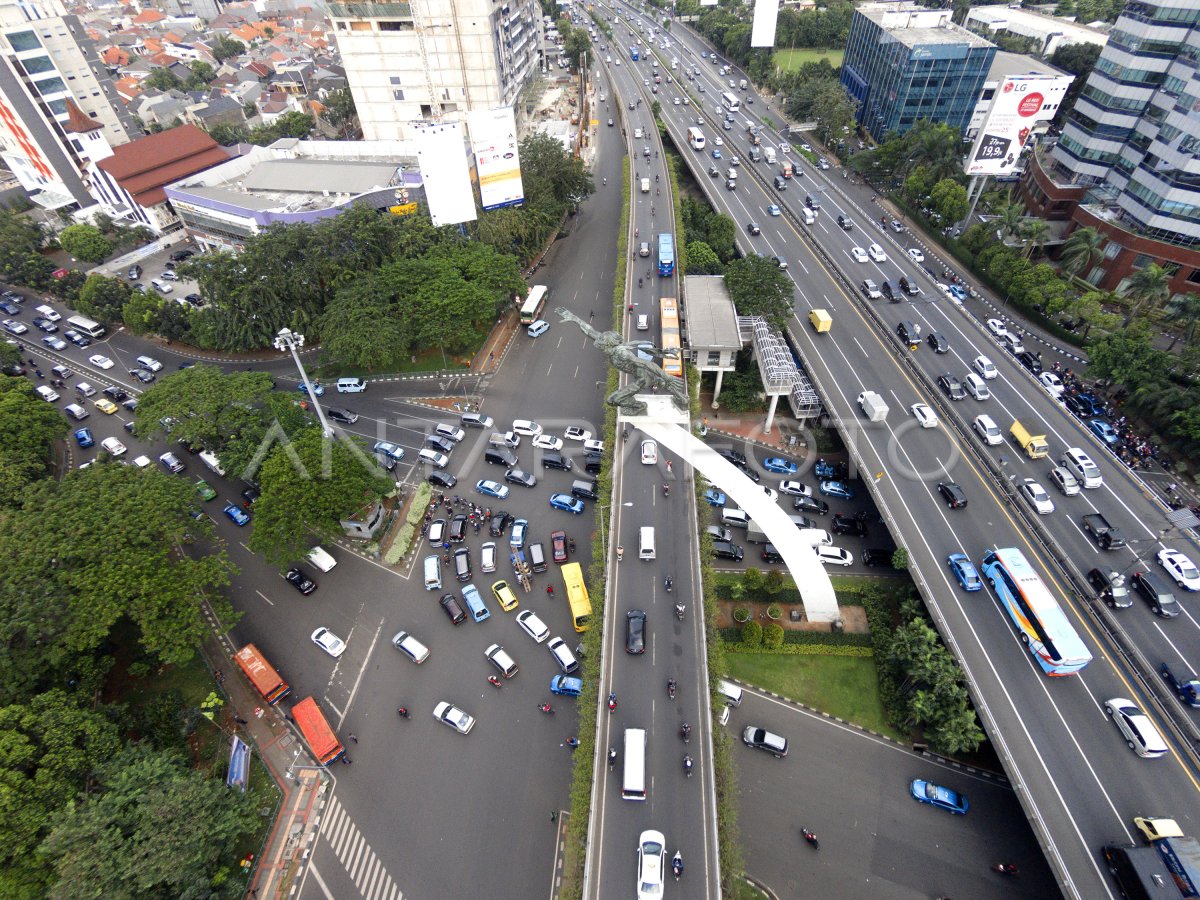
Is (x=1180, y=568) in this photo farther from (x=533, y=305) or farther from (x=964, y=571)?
(x=533, y=305)

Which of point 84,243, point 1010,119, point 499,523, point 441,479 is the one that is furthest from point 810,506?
point 84,243

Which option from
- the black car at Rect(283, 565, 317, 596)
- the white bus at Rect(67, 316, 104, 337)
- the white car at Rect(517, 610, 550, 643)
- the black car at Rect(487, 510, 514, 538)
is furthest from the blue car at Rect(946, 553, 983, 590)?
the white bus at Rect(67, 316, 104, 337)

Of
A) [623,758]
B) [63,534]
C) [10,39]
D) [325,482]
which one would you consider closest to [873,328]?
[623,758]

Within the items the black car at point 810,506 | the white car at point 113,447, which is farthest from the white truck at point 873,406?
the white car at point 113,447

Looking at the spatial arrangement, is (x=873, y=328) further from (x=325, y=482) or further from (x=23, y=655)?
(x=23, y=655)

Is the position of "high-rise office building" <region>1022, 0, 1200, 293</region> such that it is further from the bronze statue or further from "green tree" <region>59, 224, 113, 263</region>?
"green tree" <region>59, 224, 113, 263</region>

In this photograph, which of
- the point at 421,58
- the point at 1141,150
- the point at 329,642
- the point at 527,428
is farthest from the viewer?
the point at 421,58
